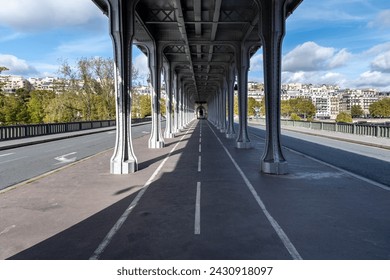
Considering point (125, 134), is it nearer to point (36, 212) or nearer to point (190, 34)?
point (36, 212)

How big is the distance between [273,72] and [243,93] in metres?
9.87

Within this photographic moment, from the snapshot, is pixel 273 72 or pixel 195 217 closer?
pixel 195 217

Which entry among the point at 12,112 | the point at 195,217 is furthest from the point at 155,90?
the point at 12,112

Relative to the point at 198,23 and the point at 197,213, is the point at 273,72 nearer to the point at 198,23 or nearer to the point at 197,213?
the point at 197,213

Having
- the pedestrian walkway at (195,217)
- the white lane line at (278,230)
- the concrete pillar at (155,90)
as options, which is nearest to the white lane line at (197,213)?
the pedestrian walkway at (195,217)

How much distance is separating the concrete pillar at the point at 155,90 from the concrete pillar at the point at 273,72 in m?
11.1

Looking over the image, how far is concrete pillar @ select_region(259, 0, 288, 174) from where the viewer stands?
1141 cm

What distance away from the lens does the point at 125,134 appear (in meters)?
12.3

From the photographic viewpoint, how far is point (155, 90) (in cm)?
2183

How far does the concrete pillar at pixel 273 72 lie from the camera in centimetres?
1141

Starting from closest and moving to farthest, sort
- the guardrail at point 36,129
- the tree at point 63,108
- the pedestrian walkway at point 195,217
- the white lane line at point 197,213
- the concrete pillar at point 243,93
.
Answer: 1. the pedestrian walkway at point 195,217
2. the white lane line at point 197,213
3. the concrete pillar at point 243,93
4. the guardrail at point 36,129
5. the tree at point 63,108

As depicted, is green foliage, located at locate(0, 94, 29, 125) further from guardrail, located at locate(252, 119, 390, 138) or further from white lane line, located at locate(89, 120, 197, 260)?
white lane line, located at locate(89, 120, 197, 260)

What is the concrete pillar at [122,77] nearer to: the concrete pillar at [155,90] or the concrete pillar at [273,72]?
the concrete pillar at [273,72]
